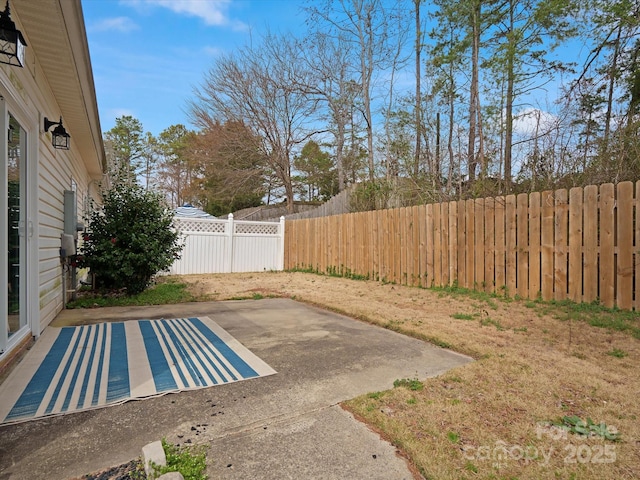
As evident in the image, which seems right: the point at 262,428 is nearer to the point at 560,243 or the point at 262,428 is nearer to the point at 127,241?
the point at 560,243

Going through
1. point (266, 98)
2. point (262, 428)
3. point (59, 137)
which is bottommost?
point (262, 428)

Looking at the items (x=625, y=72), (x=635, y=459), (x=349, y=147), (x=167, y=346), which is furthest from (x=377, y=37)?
(x=635, y=459)

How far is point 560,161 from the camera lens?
5301 millimetres

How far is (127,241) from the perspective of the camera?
5.48m

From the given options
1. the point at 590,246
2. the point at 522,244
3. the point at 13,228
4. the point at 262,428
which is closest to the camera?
the point at 262,428

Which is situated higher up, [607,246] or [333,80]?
[333,80]

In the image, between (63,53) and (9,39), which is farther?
(63,53)

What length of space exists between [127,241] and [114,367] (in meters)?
3.41

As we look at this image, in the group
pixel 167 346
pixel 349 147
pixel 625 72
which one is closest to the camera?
pixel 167 346

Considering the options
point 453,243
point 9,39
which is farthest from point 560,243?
point 9,39

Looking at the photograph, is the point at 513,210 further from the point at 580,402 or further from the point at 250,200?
the point at 250,200

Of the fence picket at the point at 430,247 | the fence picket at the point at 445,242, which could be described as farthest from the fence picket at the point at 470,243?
the fence picket at the point at 430,247

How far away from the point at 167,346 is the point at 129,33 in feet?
21.8

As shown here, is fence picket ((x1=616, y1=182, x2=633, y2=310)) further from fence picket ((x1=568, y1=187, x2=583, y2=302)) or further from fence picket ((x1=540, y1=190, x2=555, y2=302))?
fence picket ((x1=540, y1=190, x2=555, y2=302))
